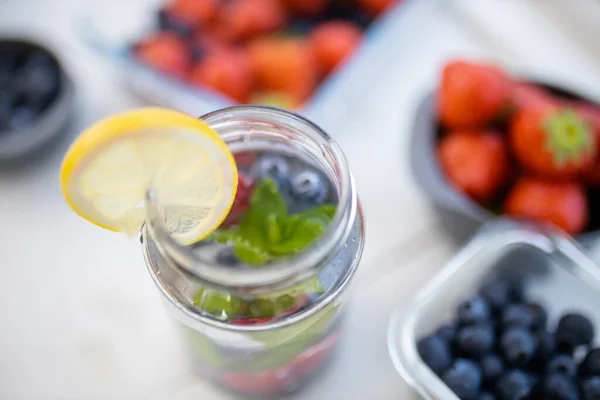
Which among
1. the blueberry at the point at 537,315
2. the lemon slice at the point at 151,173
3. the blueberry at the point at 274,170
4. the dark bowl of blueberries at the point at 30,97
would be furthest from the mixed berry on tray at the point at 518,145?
the dark bowl of blueberries at the point at 30,97

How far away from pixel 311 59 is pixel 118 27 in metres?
0.28

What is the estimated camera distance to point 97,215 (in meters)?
0.42

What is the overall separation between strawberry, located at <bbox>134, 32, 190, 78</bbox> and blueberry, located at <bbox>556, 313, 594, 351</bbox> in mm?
516

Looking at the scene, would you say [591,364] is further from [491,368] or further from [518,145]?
[518,145]

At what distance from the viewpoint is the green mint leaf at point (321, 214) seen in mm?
484

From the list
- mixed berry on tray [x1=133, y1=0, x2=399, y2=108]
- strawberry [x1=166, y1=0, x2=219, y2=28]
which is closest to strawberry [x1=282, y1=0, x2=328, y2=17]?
mixed berry on tray [x1=133, y1=0, x2=399, y2=108]

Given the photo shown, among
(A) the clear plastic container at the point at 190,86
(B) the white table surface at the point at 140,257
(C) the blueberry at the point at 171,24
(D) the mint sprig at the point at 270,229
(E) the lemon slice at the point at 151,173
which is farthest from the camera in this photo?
(C) the blueberry at the point at 171,24

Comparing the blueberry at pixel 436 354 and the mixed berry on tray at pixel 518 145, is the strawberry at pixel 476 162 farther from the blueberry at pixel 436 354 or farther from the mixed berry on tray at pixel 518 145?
the blueberry at pixel 436 354

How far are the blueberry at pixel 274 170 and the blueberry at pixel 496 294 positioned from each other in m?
0.21

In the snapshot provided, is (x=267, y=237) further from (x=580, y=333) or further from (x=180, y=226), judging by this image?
(x=580, y=333)

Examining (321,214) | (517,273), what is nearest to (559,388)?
(517,273)

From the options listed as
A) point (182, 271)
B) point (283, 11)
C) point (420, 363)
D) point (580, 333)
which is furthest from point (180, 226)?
point (283, 11)

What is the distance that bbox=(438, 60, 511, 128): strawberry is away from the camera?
651mm

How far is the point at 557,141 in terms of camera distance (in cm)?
62
